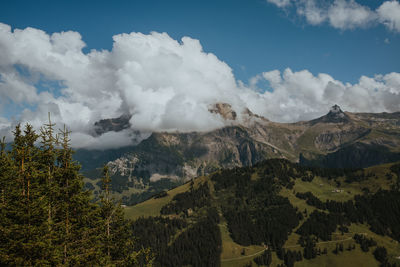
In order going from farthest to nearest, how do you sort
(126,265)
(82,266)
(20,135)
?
(126,265) < (20,135) < (82,266)

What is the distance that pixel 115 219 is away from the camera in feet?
139

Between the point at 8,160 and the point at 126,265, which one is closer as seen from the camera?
the point at 8,160

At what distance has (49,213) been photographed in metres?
30.7

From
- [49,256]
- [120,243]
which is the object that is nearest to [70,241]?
[49,256]

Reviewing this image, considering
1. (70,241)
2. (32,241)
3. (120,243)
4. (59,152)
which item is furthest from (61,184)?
(120,243)

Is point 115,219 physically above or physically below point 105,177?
below

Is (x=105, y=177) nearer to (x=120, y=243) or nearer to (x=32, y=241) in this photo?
(x=120, y=243)

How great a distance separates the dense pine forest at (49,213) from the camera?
26.4 metres

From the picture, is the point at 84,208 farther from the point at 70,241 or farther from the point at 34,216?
the point at 34,216

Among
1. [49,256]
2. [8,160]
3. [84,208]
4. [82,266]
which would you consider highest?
[8,160]

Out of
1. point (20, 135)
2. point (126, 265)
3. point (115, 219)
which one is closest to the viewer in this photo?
point (20, 135)

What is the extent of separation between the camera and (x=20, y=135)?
33812 mm

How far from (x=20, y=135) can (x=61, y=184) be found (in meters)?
8.15

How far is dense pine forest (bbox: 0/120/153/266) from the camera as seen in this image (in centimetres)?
→ 2644
